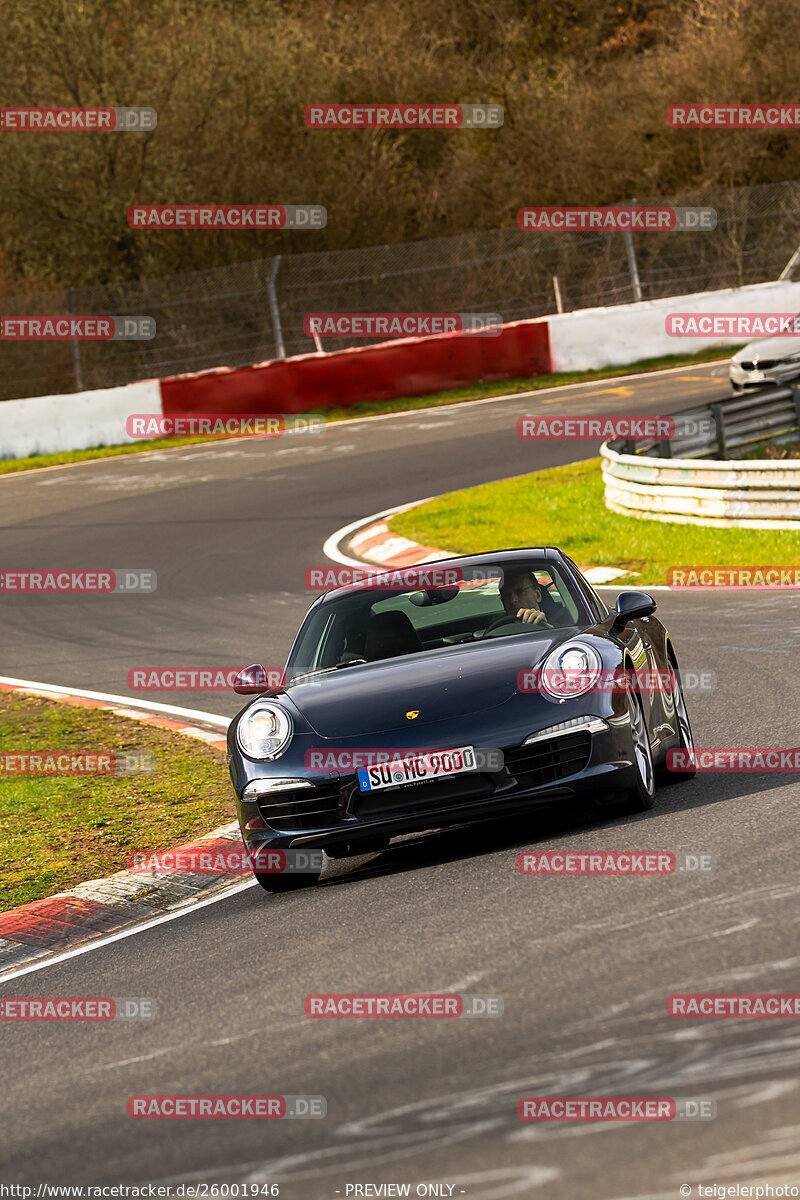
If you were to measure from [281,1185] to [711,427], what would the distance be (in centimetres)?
1773

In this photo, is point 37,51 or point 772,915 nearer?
point 772,915

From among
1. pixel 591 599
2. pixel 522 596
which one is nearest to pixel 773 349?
pixel 591 599

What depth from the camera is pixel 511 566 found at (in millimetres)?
8008

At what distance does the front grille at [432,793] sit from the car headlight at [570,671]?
523mm

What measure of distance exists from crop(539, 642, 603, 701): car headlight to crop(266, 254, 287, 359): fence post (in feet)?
76.8

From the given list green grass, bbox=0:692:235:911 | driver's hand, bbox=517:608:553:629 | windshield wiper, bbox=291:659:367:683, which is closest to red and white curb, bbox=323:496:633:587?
green grass, bbox=0:692:235:911

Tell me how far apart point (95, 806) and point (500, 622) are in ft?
10.0

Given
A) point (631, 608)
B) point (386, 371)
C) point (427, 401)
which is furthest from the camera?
point (386, 371)

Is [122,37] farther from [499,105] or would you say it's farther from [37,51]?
[499,105]

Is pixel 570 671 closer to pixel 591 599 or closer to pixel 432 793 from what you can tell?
pixel 432 793

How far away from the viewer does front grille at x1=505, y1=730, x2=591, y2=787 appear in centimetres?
660

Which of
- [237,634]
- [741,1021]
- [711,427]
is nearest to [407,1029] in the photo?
[741,1021]

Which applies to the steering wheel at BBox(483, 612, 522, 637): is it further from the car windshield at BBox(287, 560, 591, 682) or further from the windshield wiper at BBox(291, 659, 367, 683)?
the windshield wiper at BBox(291, 659, 367, 683)

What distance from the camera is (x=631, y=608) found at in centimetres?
745
